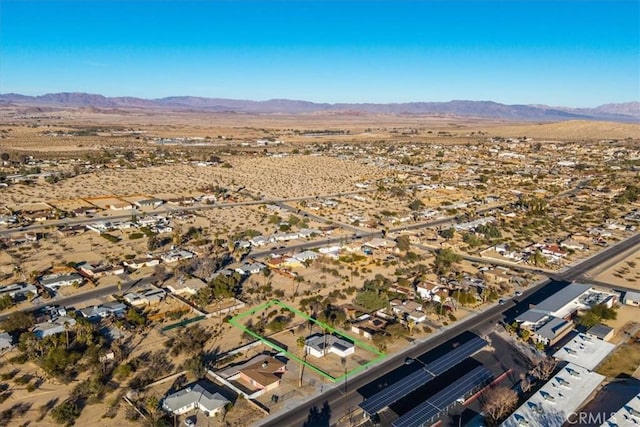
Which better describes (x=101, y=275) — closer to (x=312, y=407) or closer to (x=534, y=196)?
(x=312, y=407)

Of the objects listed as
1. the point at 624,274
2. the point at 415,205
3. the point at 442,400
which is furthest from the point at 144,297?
the point at 415,205

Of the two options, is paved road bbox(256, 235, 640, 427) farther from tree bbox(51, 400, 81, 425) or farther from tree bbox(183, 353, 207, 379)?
tree bbox(51, 400, 81, 425)

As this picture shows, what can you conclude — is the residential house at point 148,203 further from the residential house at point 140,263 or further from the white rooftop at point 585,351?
the white rooftop at point 585,351

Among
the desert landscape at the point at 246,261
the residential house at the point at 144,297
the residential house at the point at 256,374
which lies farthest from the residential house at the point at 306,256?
the residential house at the point at 256,374

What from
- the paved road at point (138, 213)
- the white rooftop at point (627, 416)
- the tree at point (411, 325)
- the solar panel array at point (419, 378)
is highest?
the white rooftop at point (627, 416)

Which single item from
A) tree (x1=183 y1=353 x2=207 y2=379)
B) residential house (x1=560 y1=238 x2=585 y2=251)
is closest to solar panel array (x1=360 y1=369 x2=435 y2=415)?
tree (x1=183 y1=353 x2=207 y2=379)

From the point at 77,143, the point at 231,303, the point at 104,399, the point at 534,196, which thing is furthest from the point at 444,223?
the point at 77,143
